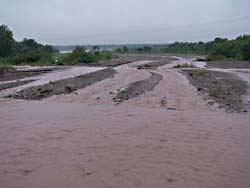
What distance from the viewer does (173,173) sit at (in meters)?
7.77

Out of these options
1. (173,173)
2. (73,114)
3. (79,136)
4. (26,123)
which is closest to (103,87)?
(73,114)

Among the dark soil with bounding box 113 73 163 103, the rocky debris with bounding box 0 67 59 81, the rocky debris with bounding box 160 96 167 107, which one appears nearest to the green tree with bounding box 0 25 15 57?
the rocky debris with bounding box 0 67 59 81

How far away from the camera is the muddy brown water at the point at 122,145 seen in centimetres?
745

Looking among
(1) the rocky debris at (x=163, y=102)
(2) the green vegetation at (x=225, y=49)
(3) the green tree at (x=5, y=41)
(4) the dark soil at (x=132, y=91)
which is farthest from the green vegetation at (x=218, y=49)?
(1) the rocky debris at (x=163, y=102)

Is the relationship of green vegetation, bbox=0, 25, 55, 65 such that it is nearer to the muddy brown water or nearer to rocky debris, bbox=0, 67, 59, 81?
rocky debris, bbox=0, 67, 59, 81

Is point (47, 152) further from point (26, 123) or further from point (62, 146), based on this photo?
point (26, 123)

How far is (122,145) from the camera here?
1002 centimetres

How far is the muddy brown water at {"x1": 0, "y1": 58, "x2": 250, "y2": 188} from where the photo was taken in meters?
7.45

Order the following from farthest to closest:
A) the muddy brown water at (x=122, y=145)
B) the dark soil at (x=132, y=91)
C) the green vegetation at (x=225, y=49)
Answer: the green vegetation at (x=225, y=49) < the dark soil at (x=132, y=91) < the muddy brown water at (x=122, y=145)

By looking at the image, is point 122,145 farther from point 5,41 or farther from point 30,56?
point 5,41

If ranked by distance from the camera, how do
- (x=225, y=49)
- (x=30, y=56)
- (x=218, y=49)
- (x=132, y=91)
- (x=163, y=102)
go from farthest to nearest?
(x=218, y=49) < (x=225, y=49) < (x=30, y=56) < (x=132, y=91) < (x=163, y=102)

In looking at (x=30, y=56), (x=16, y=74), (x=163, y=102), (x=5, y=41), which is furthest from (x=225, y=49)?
(x=163, y=102)

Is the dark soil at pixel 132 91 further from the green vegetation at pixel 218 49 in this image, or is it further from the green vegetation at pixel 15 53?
the green vegetation at pixel 218 49

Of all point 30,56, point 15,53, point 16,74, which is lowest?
point 16,74
